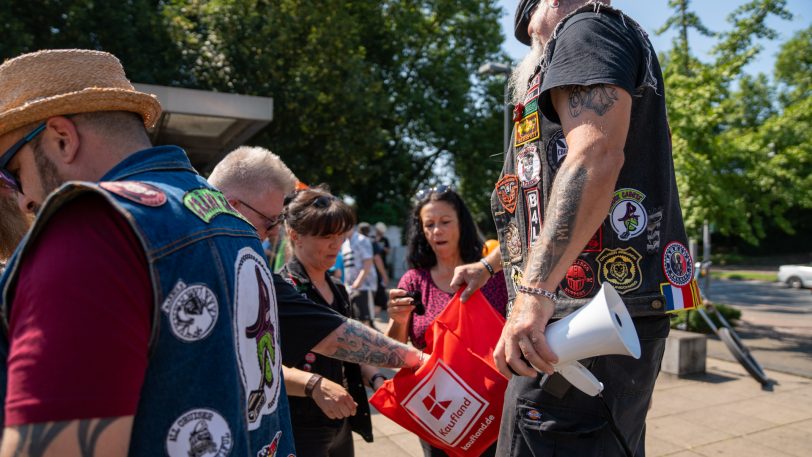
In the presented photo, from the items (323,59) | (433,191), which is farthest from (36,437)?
(323,59)

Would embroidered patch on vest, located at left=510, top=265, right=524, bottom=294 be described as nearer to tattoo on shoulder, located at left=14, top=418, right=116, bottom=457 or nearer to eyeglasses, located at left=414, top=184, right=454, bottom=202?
tattoo on shoulder, located at left=14, top=418, right=116, bottom=457

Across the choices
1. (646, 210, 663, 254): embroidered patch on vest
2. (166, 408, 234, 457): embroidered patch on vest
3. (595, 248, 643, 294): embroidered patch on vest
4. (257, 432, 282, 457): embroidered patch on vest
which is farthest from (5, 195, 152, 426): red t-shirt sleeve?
(646, 210, 663, 254): embroidered patch on vest

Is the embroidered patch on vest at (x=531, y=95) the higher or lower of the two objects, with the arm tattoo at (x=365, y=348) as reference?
higher

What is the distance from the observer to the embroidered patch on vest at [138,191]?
101cm

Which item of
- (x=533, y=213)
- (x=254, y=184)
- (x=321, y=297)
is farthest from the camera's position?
(x=321, y=297)

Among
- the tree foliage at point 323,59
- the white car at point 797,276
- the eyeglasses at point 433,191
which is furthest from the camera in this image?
the white car at point 797,276

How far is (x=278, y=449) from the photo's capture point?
1377mm

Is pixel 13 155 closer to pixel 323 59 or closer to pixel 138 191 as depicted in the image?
pixel 138 191

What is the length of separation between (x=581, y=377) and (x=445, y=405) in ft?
3.29

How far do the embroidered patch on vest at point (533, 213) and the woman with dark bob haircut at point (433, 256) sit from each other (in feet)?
4.07

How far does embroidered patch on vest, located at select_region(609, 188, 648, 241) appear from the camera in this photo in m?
1.79

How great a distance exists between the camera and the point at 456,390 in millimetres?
2434

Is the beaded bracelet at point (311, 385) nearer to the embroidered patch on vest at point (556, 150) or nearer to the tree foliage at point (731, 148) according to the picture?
the embroidered patch on vest at point (556, 150)

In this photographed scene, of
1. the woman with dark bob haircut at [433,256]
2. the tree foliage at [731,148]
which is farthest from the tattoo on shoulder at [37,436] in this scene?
the tree foliage at [731,148]
